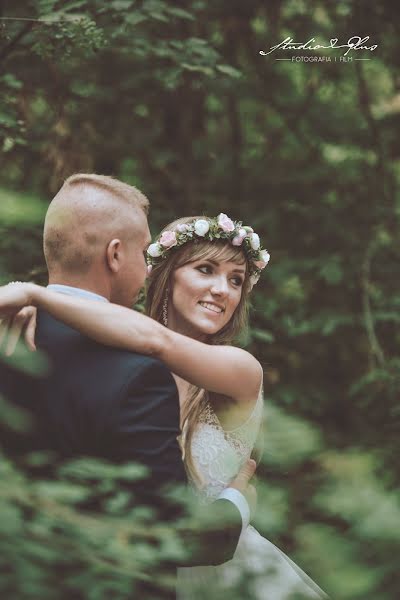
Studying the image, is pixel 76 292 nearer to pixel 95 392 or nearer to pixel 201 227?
pixel 95 392

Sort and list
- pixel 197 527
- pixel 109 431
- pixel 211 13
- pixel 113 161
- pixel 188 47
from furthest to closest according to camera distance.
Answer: pixel 113 161
pixel 211 13
pixel 188 47
pixel 109 431
pixel 197 527

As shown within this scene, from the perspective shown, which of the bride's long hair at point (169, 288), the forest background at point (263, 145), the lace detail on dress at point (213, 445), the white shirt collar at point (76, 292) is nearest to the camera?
the white shirt collar at point (76, 292)

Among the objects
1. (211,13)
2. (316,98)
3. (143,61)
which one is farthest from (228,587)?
(316,98)

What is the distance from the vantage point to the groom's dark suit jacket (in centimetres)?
228

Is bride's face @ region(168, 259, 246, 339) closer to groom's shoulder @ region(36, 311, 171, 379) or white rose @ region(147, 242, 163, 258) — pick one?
white rose @ region(147, 242, 163, 258)

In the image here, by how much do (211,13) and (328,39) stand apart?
3.65 ft

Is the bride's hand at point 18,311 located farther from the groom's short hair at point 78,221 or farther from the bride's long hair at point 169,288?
the bride's long hair at point 169,288

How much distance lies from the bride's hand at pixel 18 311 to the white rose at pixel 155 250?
1.53 m

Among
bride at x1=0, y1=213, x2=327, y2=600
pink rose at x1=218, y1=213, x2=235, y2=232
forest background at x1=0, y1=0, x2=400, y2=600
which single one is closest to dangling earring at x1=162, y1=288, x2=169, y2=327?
bride at x1=0, y1=213, x2=327, y2=600

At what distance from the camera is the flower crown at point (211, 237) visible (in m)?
3.81

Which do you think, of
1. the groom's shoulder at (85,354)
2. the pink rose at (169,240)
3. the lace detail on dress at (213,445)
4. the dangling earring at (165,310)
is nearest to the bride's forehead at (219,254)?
the pink rose at (169,240)

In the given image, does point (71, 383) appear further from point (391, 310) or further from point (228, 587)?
point (391, 310)

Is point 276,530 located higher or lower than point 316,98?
higher

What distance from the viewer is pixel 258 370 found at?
3.05m
